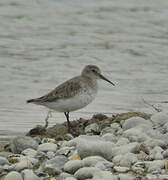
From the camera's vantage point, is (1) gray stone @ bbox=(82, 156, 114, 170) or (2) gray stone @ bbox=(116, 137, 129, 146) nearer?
(1) gray stone @ bbox=(82, 156, 114, 170)

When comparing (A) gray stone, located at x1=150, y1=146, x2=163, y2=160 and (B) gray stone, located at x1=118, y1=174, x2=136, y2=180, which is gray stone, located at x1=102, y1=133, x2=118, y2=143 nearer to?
(A) gray stone, located at x1=150, y1=146, x2=163, y2=160

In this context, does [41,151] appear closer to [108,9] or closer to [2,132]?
[2,132]

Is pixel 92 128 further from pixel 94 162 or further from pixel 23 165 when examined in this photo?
pixel 23 165

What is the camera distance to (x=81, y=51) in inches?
628

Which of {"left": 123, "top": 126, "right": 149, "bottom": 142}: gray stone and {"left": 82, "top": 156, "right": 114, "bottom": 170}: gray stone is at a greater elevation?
{"left": 82, "top": 156, "right": 114, "bottom": 170}: gray stone

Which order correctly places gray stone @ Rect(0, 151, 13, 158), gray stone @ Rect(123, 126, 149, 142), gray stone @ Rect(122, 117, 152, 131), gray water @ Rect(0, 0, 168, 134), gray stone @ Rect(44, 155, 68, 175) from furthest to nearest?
gray water @ Rect(0, 0, 168, 134) < gray stone @ Rect(122, 117, 152, 131) < gray stone @ Rect(123, 126, 149, 142) < gray stone @ Rect(0, 151, 13, 158) < gray stone @ Rect(44, 155, 68, 175)

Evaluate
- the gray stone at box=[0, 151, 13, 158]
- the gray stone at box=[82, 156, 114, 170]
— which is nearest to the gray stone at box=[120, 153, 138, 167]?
the gray stone at box=[82, 156, 114, 170]

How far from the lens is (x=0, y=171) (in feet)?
22.3

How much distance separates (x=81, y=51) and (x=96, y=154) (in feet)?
29.3

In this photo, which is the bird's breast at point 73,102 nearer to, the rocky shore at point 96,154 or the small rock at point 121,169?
the rocky shore at point 96,154

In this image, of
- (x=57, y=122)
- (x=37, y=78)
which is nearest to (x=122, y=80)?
(x=37, y=78)

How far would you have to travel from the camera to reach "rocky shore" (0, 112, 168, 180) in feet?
21.6

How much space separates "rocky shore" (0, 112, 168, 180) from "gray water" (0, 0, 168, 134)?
5.96 ft

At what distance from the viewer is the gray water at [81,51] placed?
38.4 ft
